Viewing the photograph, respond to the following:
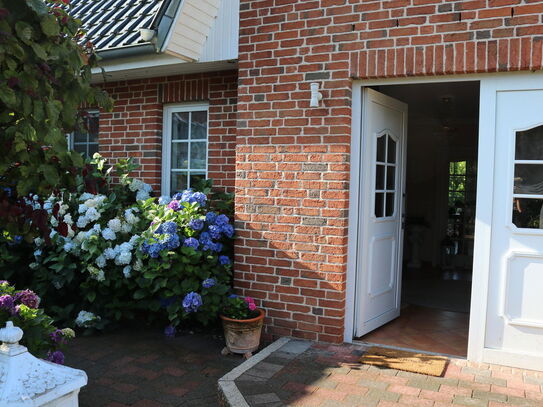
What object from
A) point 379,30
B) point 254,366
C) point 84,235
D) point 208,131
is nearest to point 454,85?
point 379,30

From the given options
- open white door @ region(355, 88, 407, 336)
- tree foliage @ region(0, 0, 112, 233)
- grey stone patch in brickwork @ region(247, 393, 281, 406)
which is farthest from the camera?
open white door @ region(355, 88, 407, 336)

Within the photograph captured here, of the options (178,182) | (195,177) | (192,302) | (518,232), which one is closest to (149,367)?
(192,302)

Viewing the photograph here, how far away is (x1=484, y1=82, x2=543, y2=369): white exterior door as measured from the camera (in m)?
4.05

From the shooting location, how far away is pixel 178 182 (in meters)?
6.20

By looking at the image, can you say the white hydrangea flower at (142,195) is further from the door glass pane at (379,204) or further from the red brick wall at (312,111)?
the door glass pane at (379,204)

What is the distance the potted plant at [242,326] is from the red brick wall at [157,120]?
1.47m

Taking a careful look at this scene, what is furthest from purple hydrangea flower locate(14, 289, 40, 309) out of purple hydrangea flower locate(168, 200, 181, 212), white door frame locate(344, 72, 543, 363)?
white door frame locate(344, 72, 543, 363)

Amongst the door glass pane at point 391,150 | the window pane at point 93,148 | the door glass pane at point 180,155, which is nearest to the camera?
the door glass pane at point 391,150

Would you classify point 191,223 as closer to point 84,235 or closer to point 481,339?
point 84,235

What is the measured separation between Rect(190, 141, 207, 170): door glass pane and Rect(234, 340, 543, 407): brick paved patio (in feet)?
8.27

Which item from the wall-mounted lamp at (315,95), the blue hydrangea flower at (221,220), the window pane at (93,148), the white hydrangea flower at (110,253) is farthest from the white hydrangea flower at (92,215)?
the wall-mounted lamp at (315,95)

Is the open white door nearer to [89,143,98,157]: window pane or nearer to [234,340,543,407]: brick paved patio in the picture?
[234,340,543,407]: brick paved patio

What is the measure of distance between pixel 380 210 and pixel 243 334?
5.87ft

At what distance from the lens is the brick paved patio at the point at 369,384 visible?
3.46 metres
